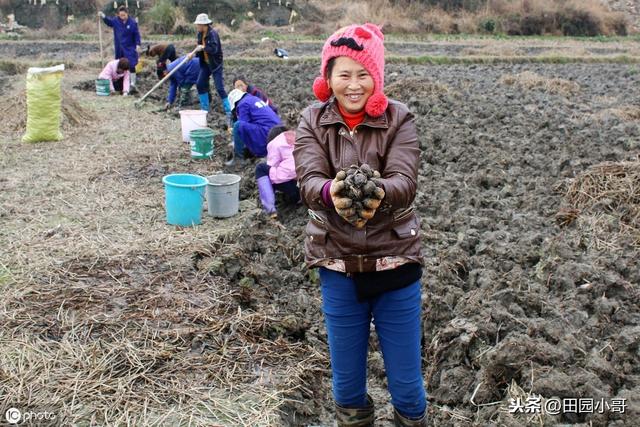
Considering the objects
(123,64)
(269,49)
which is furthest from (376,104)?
(269,49)

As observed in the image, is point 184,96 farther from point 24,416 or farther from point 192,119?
point 24,416

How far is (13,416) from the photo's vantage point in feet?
9.18

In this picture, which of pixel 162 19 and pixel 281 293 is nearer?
pixel 281 293

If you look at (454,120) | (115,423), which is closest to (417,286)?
(115,423)

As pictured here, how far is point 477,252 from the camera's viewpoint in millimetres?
4562

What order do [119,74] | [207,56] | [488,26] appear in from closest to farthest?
1. [207,56]
2. [119,74]
3. [488,26]

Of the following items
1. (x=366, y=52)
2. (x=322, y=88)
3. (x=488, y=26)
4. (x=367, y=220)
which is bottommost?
(x=367, y=220)

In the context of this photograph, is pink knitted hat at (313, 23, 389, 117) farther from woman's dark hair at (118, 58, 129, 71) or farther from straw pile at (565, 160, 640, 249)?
woman's dark hair at (118, 58, 129, 71)

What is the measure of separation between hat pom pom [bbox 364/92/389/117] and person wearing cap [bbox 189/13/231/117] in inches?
285

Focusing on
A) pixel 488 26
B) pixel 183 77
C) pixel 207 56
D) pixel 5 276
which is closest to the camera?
pixel 5 276

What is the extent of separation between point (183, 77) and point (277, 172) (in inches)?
214

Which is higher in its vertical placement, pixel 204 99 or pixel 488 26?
pixel 488 26

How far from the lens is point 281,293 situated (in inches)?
168

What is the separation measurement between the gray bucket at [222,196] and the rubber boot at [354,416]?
9.86 ft
